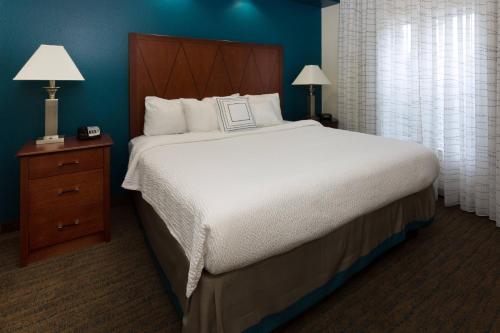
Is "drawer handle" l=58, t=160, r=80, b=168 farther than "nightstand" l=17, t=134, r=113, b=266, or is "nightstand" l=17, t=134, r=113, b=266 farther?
"drawer handle" l=58, t=160, r=80, b=168

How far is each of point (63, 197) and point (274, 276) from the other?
5.56 ft

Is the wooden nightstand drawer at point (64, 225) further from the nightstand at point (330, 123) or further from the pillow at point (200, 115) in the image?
the nightstand at point (330, 123)

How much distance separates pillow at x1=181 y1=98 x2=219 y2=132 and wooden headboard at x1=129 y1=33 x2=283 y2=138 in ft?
1.08

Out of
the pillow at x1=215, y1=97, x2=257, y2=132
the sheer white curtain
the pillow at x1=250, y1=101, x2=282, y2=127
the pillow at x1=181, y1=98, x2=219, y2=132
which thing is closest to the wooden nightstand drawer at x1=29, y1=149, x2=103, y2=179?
the pillow at x1=181, y1=98, x2=219, y2=132

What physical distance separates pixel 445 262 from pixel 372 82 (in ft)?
7.87

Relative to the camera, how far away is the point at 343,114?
4211 millimetres

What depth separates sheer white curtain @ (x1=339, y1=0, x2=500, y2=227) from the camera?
2.74 metres

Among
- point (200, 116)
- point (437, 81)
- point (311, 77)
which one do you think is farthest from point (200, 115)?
point (437, 81)

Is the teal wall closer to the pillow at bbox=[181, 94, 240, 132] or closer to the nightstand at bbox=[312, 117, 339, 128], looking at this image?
the pillow at bbox=[181, 94, 240, 132]

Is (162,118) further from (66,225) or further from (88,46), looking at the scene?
(66,225)

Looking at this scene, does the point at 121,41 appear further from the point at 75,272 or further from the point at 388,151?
the point at 388,151

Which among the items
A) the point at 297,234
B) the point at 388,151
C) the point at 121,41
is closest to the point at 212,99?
the point at 121,41

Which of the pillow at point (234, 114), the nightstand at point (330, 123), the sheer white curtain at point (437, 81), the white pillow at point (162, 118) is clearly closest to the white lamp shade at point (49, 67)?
the white pillow at point (162, 118)

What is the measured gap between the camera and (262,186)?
4.60 feet
